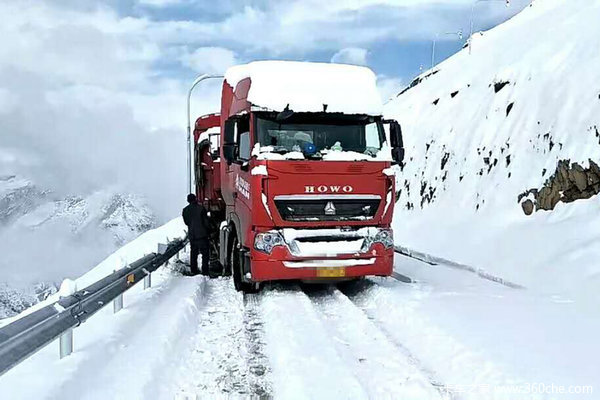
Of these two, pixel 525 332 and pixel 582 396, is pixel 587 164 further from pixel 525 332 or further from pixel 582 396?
pixel 582 396

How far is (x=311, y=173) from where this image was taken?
786 centimetres

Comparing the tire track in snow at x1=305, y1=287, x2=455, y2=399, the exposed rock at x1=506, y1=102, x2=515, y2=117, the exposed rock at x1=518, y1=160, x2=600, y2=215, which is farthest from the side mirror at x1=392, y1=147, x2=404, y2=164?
the exposed rock at x1=506, y1=102, x2=515, y2=117

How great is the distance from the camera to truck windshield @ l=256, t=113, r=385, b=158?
810cm

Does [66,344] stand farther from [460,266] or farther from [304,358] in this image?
[460,266]

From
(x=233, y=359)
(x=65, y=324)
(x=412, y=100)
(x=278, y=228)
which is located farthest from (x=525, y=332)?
(x=412, y=100)

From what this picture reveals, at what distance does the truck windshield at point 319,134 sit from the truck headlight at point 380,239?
118cm

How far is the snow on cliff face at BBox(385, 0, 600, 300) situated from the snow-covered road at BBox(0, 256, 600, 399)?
2.64m

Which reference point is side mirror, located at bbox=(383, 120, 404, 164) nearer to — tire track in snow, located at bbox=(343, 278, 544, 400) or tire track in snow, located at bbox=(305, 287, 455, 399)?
tire track in snow, located at bbox=(343, 278, 544, 400)

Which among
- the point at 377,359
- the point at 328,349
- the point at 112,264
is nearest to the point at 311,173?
the point at 328,349

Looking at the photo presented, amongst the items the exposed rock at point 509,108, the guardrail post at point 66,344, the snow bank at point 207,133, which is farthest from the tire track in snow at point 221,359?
the exposed rock at point 509,108

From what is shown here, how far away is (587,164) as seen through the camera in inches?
444

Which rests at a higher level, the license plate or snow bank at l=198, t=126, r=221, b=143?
snow bank at l=198, t=126, r=221, b=143

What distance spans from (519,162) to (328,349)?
10493 mm

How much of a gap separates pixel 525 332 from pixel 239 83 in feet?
19.7
